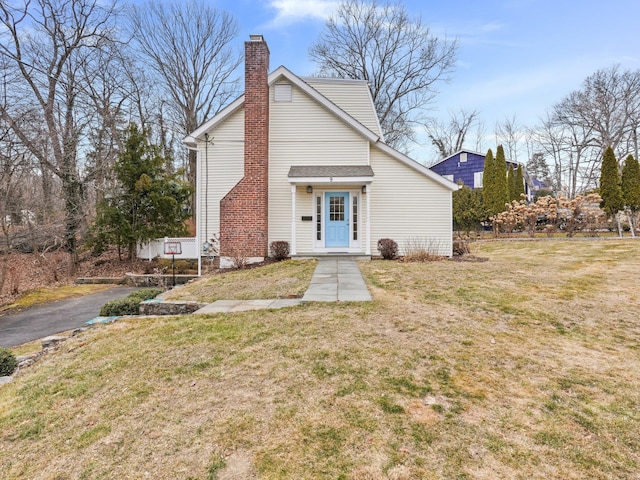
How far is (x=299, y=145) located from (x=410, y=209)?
15.0 ft

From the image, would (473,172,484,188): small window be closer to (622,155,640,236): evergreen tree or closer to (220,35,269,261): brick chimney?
(622,155,640,236): evergreen tree

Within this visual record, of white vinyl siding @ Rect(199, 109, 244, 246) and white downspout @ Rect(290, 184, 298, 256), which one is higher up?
white vinyl siding @ Rect(199, 109, 244, 246)

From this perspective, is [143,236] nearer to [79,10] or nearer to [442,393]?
[79,10]

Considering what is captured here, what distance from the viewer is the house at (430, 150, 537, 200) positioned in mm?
29059

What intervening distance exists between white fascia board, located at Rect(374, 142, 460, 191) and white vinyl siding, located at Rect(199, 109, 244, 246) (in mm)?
4924

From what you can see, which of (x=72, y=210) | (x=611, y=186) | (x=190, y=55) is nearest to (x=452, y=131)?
(x=611, y=186)

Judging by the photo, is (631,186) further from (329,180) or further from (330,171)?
(329,180)

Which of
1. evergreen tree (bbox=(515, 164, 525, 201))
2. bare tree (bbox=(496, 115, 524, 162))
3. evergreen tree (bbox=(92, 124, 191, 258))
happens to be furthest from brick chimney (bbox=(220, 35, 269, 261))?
bare tree (bbox=(496, 115, 524, 162))

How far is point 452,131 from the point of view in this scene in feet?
125

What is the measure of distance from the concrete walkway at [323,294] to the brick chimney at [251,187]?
348 cm

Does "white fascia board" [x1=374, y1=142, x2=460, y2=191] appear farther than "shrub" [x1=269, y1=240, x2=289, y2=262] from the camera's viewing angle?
Yes

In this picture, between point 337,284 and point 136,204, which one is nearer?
point 337,284

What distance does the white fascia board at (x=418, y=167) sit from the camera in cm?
1239

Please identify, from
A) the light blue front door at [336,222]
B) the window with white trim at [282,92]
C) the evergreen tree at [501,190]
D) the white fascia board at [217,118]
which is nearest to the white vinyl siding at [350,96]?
the window with white trim at [282,92]
